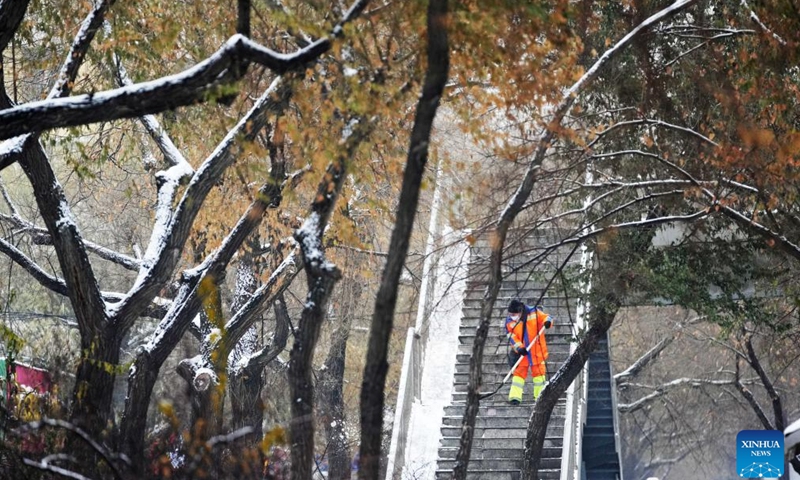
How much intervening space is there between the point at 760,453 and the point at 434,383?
7.64 metres

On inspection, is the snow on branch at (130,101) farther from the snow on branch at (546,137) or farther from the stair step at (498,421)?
the stair step at (498,421)

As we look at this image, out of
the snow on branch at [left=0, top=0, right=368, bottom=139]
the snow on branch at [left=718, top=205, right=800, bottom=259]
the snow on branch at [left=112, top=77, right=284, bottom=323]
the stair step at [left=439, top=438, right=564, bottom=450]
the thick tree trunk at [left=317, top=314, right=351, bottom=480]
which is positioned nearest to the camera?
the snow on branch at [left=0, top=0, right=368, bottom=139]

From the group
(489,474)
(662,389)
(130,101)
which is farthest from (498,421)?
(662,389)

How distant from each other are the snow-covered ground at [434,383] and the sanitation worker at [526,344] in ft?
3.02

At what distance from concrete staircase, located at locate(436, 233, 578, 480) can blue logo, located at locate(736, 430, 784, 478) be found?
14.5 feet

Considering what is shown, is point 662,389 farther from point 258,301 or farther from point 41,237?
point 258,301

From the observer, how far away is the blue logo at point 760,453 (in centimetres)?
1498

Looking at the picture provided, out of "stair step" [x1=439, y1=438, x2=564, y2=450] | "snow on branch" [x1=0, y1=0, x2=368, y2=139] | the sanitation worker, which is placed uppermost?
the sanitation worker

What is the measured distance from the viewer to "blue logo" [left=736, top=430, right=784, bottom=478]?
15.0m

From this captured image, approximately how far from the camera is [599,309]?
63.4 feet

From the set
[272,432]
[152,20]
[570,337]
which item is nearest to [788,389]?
[570,337]

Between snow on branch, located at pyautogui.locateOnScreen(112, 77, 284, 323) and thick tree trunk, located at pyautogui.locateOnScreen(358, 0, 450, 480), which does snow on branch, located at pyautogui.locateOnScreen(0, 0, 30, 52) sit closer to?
snow on branch, located at pyautogui.locateOnScreen(112, 77, 284, 323)

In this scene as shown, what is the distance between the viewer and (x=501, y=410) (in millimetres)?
21047

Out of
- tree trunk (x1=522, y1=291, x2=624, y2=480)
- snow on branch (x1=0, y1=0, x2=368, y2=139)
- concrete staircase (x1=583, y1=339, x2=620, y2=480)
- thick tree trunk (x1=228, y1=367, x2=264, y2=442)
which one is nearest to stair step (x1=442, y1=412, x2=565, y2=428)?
tree trunk (x1=522, y1=291, x2=624, y2=480)
